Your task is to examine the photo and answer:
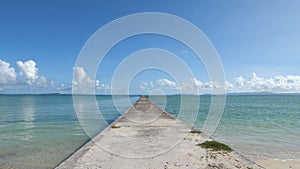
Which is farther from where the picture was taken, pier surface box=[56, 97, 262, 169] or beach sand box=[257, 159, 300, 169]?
beach sand box=[257, 159, 300, 169]

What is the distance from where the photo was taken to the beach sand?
26.6 ft

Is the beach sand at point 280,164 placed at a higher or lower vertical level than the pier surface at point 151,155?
lower

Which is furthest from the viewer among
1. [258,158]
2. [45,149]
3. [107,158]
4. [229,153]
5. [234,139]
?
[234,139]

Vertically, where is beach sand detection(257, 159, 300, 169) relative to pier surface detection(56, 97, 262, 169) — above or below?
below

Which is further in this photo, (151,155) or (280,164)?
(280,164)

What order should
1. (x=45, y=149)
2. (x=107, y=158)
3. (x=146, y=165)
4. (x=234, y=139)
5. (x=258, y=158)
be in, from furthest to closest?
1. (x=234, y=139)
2. (x=45, y=149)
3. (x=258, y=158)
4. (x=107, y=158)
5. (x=146, y=165)

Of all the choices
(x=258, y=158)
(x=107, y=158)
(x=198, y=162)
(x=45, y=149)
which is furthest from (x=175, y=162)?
(x=45, y=149)

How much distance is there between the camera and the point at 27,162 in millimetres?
8516

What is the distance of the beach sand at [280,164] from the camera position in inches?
319

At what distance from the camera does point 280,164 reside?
8.45 meters

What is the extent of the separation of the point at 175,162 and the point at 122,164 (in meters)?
1.40

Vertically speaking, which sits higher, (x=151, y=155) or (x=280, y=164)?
(x=151, y=155)

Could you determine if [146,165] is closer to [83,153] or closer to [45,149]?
[83,153]

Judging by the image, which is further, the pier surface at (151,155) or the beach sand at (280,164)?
the beach sand at (280,164)
